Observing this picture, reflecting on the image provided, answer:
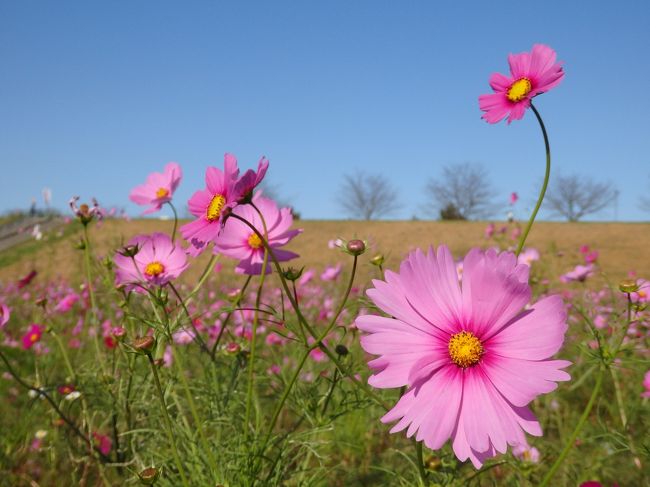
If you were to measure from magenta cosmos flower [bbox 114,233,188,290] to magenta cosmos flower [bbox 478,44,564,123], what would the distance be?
74cm

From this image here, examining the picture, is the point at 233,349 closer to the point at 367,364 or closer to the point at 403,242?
the point at 367,364

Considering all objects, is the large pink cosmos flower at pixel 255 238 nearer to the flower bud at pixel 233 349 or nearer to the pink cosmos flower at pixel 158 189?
the flower bud at pixel 233 349

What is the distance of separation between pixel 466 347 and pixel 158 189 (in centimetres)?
109

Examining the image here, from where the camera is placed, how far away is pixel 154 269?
1.13m

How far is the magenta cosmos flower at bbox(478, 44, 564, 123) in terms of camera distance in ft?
2.45

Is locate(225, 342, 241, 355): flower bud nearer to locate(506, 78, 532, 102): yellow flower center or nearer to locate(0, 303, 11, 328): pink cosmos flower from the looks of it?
locate(0, 303, 11, 328): pink cosmos flower

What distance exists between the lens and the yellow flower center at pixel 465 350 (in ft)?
2.07

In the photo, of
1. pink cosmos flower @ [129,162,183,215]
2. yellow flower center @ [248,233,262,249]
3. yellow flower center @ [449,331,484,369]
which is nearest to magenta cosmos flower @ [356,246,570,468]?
yellow flower center @ [449,331,484,369]

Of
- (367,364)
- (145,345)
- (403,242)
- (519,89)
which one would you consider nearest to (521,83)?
(519,89)

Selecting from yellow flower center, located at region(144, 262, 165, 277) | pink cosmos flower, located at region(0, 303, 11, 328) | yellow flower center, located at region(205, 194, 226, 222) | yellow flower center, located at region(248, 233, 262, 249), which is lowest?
pink cosmos flower, located at region(0, 303, 11, 328)

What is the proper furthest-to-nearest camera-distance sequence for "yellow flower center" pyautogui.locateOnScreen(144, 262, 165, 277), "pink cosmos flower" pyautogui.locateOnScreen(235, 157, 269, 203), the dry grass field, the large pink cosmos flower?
the dry grass field, "yellow flower center" pyautogui.locateOnScreen(144, 262, 165, 277), the large pink cosmos flower, "pink cosmos flower" pyautogui.locateOnScreen(235, 157, 269, 203)

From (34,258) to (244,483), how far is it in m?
12.3

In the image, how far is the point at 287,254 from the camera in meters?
1.01

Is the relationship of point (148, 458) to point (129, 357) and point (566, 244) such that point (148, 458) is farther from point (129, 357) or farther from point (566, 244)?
point (566, 244)
